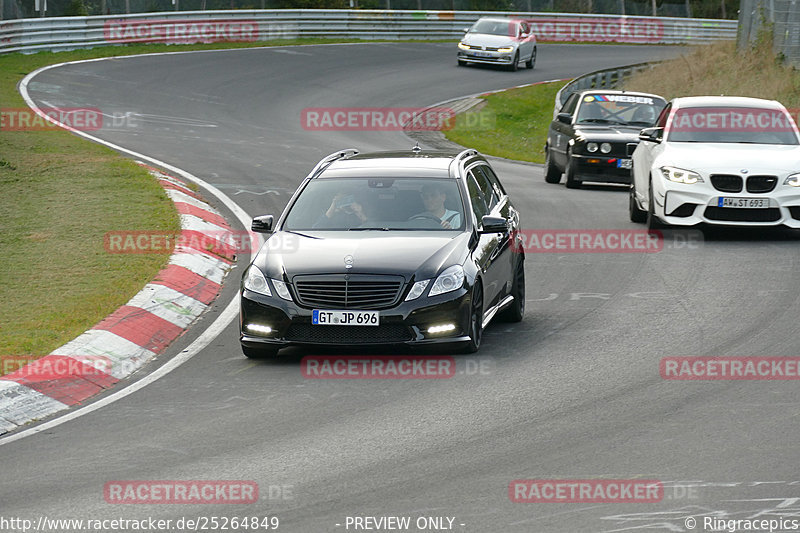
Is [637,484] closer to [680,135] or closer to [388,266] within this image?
[388,266]

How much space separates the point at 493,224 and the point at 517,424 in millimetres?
2852

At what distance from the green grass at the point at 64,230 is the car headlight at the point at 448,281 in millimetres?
2941

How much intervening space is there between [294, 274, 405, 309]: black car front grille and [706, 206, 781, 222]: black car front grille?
7.15 metres

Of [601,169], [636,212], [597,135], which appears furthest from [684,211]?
[597,135]

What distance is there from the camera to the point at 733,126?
1700 centimetres

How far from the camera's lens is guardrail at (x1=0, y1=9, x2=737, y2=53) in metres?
39.0

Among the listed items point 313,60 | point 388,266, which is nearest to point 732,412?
point 388,266

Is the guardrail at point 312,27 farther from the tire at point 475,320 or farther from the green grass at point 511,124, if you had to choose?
the tire at point 475,320

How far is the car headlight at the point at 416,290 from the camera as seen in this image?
32.0 feet

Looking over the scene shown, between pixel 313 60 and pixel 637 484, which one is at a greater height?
pixel 637 484

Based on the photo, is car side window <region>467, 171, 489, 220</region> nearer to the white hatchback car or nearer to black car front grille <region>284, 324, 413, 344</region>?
black car front grille <region>284, 324, 413, 344</region>

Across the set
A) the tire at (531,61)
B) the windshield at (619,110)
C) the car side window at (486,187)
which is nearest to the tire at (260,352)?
the car side window at (486,187)

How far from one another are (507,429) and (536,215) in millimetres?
10603

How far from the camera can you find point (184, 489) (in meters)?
6.77
